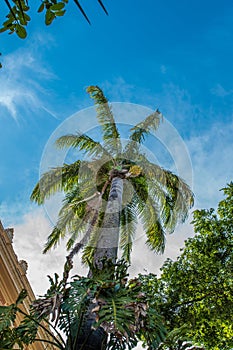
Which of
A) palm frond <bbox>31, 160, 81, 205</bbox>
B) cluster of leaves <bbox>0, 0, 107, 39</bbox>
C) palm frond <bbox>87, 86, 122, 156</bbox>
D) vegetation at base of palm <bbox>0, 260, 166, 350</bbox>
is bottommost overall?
vegetation at base of palm <bbox>0, 260, 166, 350</bbox>

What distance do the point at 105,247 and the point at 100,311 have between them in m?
3.53

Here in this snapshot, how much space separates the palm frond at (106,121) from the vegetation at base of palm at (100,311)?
26.7 feet

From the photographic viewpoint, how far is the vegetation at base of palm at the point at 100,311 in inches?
137

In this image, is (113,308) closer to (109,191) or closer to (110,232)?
(110,232)

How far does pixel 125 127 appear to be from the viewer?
12773 millimetres

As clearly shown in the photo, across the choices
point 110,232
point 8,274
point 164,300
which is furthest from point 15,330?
point 8,274

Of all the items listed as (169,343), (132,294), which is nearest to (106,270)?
(132,294)

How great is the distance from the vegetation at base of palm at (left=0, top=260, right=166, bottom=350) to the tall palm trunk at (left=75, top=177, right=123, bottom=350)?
0.18 m

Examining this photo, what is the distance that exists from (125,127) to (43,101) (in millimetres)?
4375

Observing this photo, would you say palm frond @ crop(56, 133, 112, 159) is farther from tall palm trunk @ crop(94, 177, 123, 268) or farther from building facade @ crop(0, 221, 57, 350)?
building facade @ crop(0, 221, 57, 350)

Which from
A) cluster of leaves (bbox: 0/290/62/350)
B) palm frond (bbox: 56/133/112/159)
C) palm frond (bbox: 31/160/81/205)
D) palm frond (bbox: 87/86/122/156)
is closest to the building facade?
palm frond (bbox: 31/160/81/205)

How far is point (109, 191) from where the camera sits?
11.3 m

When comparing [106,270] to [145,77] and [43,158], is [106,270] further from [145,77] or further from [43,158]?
[145,77]

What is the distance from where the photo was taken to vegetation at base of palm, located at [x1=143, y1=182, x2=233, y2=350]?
8.40 metres
